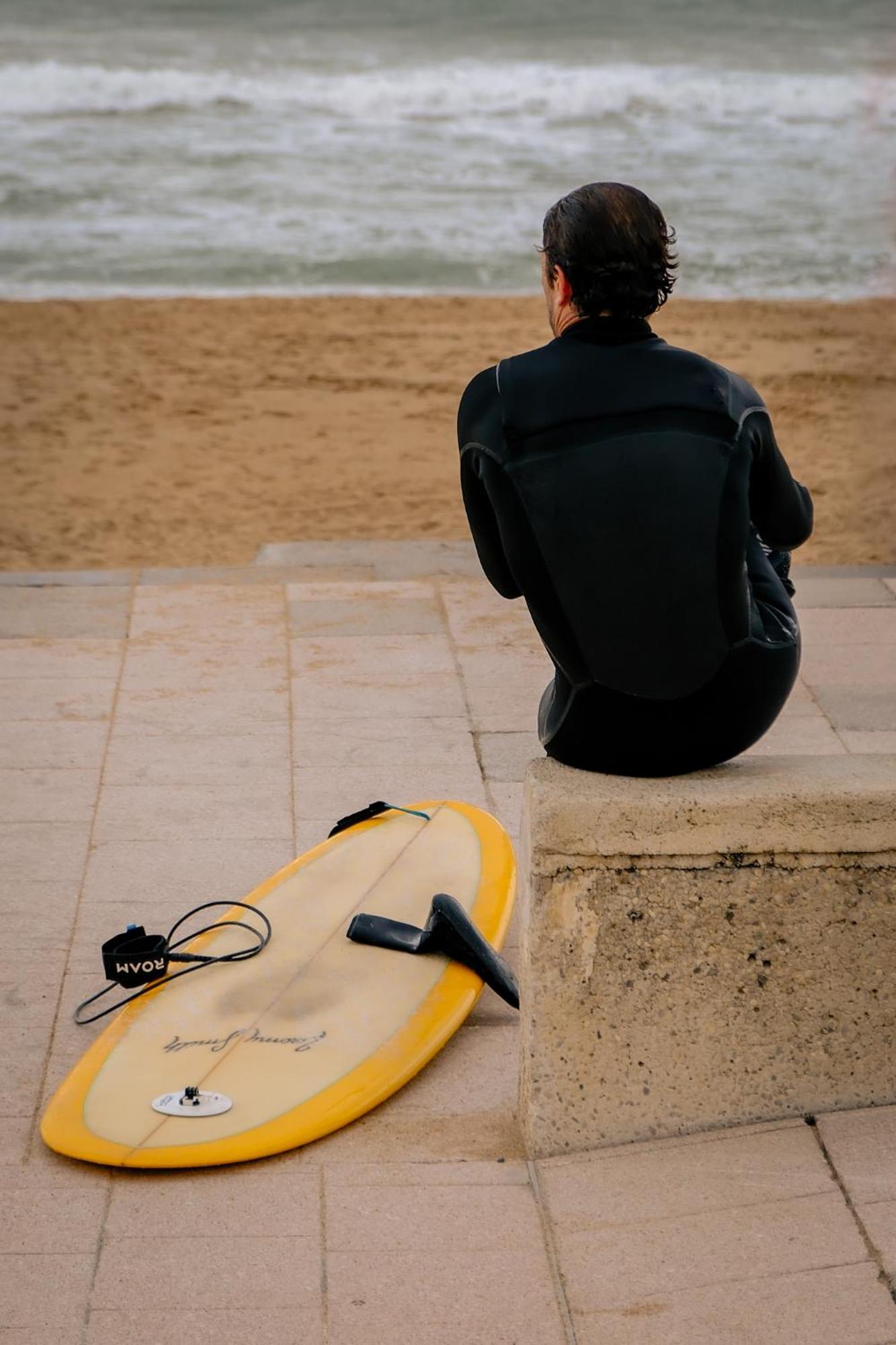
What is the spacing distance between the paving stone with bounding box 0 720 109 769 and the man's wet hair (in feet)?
8.68

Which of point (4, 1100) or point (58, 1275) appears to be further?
point (4, 1100)

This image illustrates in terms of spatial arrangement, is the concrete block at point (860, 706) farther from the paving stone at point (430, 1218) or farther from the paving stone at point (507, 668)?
the paving stone at point (430, 1218)

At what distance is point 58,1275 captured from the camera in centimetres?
243

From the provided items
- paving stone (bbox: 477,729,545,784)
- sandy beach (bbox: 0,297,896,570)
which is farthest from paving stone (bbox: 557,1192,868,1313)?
sandy beach (bbox: 0,297,896,570)

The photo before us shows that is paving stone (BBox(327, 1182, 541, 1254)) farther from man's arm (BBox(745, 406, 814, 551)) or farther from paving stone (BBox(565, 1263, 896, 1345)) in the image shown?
man's arm (BBox(745, 406, 814, 551))

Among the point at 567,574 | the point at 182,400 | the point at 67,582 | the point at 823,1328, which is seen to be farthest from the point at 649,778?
the point at 182,400

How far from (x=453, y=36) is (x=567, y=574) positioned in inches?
1200

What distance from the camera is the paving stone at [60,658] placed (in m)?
5.35

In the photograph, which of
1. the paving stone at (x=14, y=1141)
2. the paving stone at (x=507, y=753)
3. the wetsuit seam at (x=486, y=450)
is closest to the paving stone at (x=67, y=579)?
the paving stone at (x=507, y=753)

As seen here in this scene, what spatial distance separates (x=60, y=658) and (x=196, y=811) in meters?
1.43

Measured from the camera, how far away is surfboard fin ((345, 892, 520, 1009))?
10.9 ft

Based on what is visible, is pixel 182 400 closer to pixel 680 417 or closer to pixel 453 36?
pixel 680 417

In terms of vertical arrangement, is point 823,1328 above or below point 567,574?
below

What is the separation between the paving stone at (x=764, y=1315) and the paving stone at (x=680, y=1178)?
0.19m
